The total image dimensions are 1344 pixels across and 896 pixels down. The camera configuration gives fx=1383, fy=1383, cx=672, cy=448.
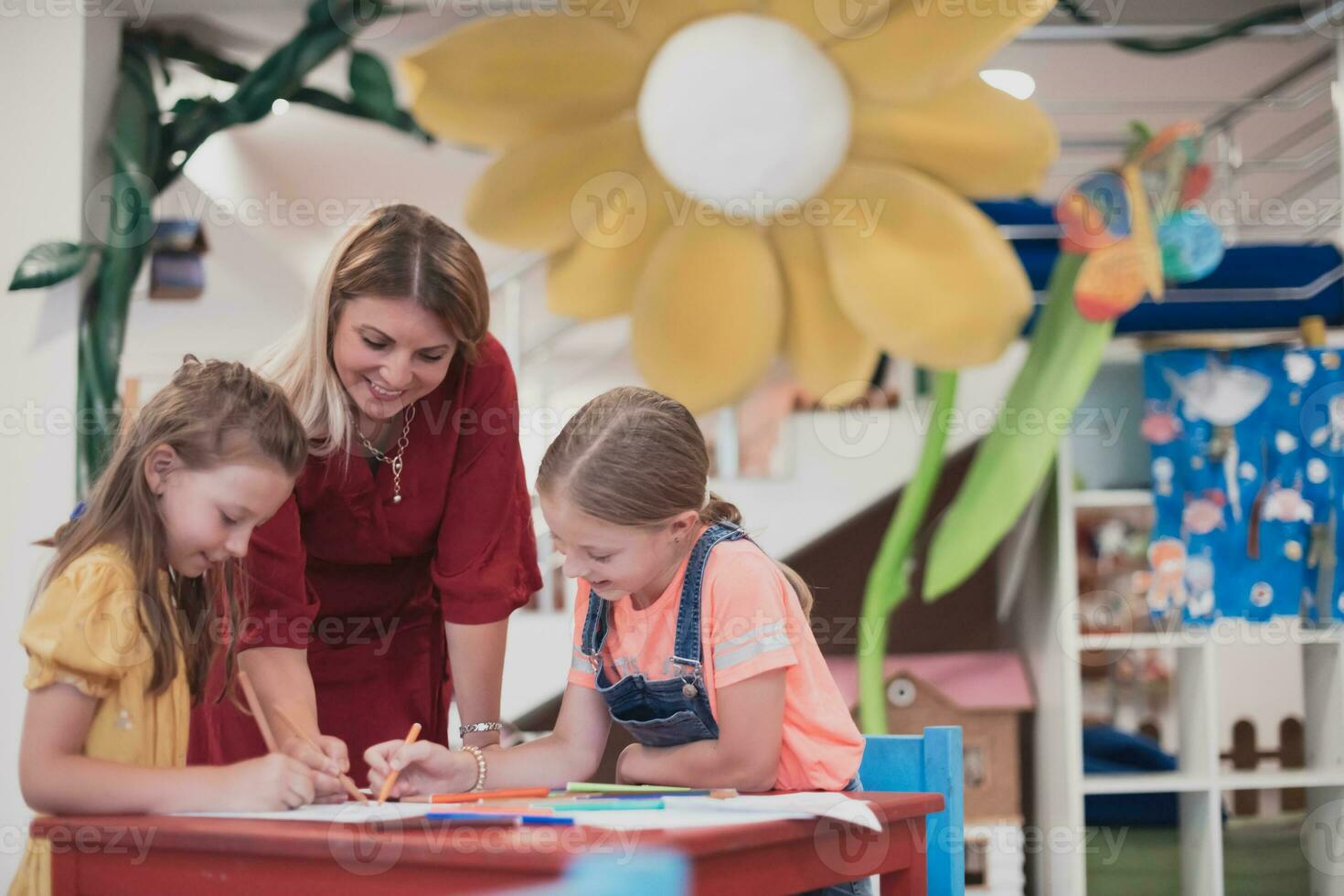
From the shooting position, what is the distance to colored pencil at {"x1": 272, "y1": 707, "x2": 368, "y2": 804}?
1.21 m

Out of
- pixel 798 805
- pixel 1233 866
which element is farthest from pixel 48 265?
pixel 1233 866

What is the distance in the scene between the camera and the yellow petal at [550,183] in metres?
3.02

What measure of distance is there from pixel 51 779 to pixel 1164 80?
4.12 meters

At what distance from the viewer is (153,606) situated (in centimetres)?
127

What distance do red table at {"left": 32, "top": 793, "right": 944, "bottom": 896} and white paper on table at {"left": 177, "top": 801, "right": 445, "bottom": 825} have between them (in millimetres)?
25

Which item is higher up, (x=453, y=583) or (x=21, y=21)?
(x=21, y=21)

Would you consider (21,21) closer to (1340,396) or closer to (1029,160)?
(1029,160)

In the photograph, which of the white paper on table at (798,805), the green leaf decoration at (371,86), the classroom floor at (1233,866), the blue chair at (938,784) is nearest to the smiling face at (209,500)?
the white paper on table at (798,805)

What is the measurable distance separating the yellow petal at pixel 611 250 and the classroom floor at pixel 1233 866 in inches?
67.0

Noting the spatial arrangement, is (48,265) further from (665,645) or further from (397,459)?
(665,645)

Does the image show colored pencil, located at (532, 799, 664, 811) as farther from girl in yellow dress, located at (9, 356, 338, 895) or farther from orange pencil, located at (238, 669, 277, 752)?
orange pencil, located at (238, 669, 277, 752)

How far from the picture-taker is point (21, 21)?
10.2 ft

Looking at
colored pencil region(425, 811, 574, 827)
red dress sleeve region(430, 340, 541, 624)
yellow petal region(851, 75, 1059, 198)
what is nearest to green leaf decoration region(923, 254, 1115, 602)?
yellow petal region(851, 75, 1059, 198)

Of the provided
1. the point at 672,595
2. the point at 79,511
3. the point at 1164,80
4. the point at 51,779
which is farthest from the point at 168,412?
the point at 1164,80
